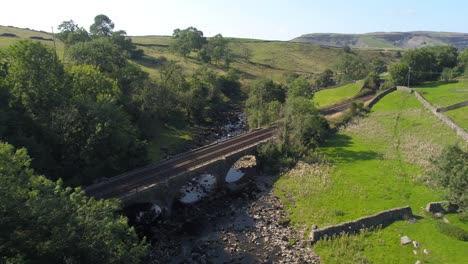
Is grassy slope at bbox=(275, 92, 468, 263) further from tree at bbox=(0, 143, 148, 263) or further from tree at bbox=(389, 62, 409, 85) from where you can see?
tree at bbox=(389, 62, 409, 85)

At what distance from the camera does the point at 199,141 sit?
88625 mm

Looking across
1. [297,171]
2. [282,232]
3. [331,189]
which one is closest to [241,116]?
[297,171]

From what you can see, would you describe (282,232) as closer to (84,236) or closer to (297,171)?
(297,171)

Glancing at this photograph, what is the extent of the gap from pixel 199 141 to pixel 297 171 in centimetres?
3009

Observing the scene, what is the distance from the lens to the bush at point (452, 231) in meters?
41.4

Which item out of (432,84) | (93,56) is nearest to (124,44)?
(93,56)

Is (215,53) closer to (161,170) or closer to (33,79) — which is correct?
(33,79)

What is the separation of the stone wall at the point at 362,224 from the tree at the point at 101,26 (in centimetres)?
15459

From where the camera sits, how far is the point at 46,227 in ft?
87.2

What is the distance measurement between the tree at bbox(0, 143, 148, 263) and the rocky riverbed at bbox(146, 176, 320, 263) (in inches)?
609

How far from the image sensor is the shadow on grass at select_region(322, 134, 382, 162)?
70.2 m

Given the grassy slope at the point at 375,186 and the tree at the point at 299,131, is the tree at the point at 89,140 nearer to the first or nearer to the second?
the grassy slope at the point at 375,186

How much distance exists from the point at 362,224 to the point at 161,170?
30256mm

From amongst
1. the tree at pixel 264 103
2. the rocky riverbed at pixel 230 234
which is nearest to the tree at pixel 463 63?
the tree at pixel 264 103
